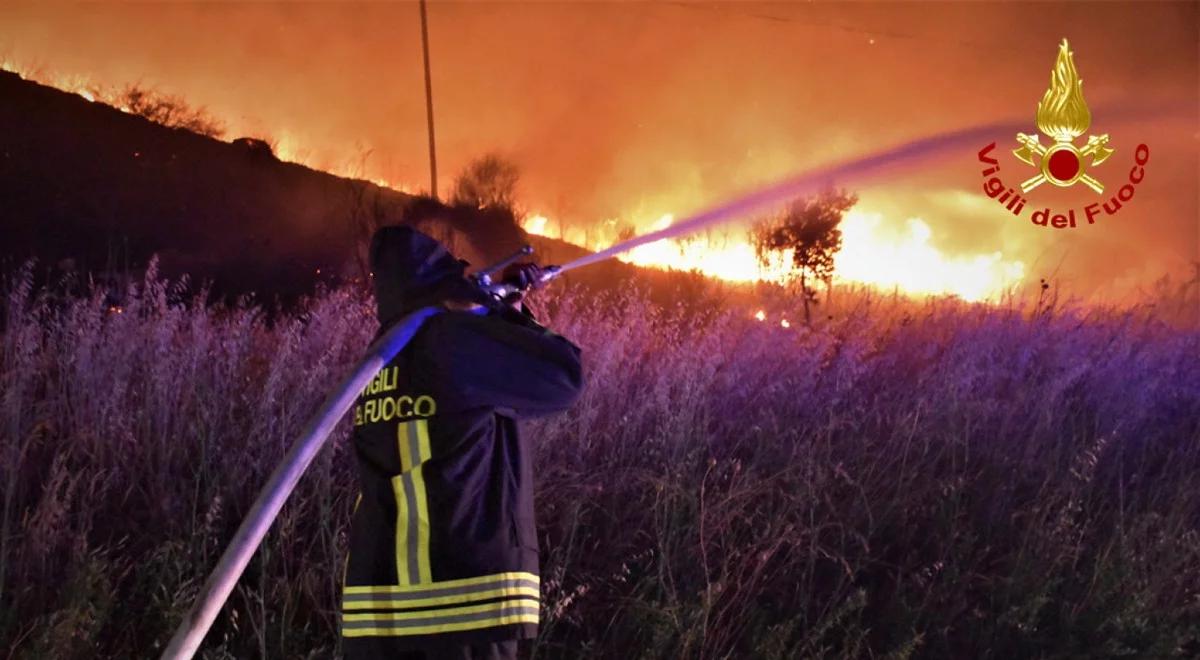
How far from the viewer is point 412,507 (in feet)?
6.62

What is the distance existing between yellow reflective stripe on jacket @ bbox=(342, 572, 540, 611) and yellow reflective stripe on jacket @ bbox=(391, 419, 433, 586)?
3 cm

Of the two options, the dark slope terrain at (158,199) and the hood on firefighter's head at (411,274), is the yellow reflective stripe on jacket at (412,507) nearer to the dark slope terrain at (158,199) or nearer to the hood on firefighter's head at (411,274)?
the hood on firefighter's head at (411,274)

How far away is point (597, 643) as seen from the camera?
3.29m

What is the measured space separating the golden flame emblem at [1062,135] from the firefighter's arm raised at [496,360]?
5.13 metres

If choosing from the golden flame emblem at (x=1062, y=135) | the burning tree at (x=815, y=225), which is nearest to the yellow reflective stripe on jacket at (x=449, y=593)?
the golden flame emblem at (x=1062, y=135)

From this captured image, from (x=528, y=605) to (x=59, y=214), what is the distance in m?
19.1

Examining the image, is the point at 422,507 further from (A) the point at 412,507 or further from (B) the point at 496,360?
(B) the point at 496,360

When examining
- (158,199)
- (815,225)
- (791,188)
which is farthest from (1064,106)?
(158,199)

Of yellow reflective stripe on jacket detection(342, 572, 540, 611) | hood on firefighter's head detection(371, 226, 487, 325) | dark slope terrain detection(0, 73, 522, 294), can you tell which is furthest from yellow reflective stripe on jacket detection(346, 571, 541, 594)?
dark slope terrain detection(0, 73, 522, 294)

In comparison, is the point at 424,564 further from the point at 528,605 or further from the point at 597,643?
the point at 597,643

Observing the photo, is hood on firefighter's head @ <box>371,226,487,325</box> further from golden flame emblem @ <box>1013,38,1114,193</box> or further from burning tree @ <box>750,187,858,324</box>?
burning tree @ <box>750,187,858,324</box>

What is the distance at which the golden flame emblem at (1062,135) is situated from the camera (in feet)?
20.5

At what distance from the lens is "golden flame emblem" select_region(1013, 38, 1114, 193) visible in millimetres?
6246

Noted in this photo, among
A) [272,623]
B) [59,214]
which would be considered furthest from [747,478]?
[59,214]
